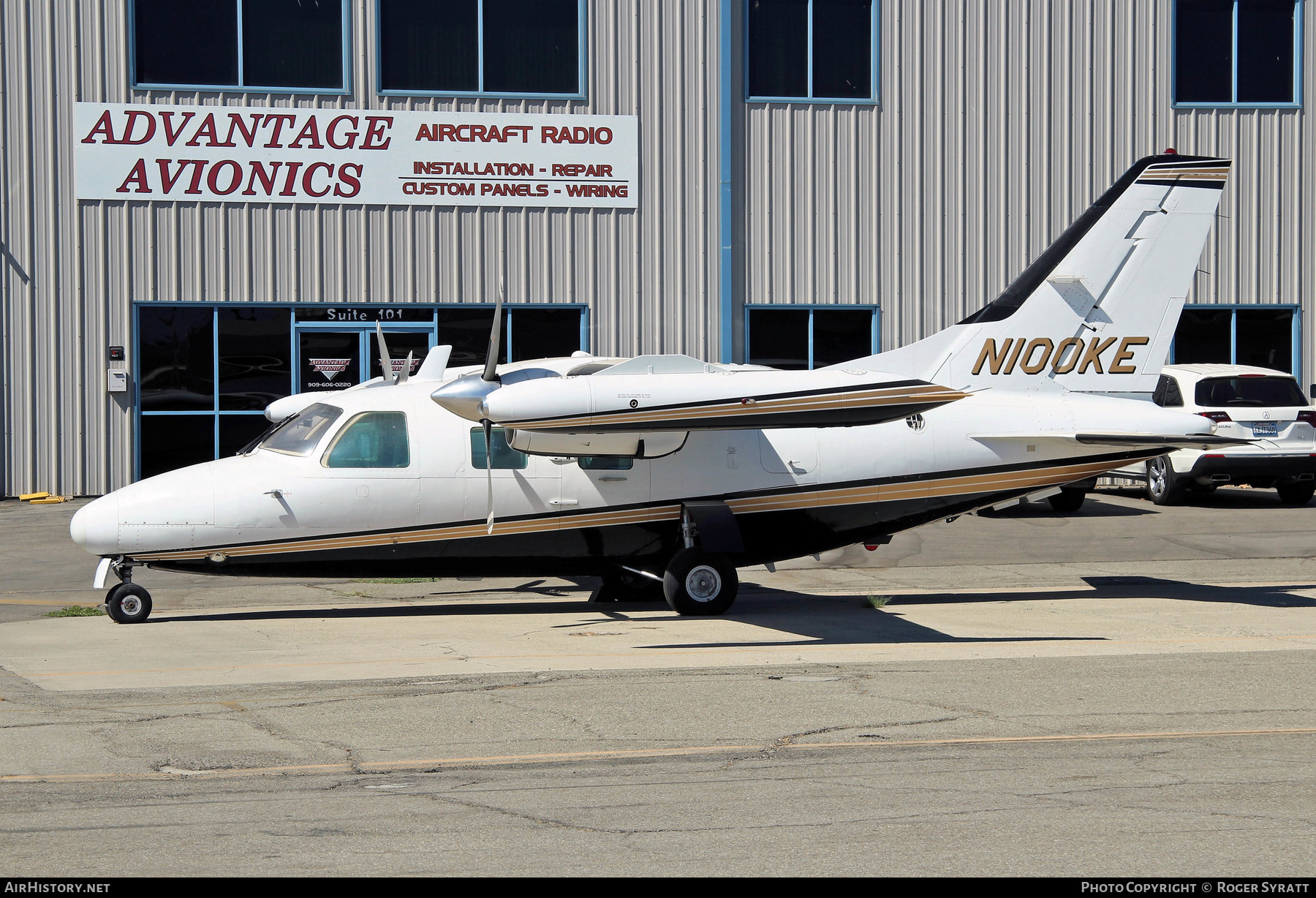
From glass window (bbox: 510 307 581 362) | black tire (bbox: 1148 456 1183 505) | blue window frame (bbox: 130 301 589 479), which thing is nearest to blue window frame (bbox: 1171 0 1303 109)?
black tire (bbox: 1148 456 1183 505)

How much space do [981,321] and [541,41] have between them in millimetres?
13578

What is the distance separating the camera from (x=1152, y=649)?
10.9 m

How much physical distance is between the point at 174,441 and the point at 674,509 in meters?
13.8

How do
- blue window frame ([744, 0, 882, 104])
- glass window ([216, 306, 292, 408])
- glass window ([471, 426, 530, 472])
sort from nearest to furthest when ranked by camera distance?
1. glass window ([471, 426, 530, 472])
2. glass window ([216, 306, 292, 408])
3. blue window frame ([744, 0, 882, 104])

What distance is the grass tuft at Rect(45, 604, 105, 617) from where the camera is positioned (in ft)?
43.1

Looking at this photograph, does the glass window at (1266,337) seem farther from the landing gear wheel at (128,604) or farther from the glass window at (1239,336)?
the landing gear wheel at (128,604)

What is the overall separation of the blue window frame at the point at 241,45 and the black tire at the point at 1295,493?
60.6 feet

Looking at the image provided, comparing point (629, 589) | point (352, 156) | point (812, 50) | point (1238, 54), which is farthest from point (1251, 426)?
point (352, 156)

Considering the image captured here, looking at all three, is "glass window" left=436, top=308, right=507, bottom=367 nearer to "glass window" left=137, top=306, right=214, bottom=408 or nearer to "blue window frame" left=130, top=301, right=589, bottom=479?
"blue window frame" left=130, top=301, right=589, bottom=479

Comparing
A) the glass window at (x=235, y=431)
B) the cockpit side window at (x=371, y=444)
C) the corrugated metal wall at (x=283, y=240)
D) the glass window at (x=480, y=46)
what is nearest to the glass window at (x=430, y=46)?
the glass window at (x=480, y=46)

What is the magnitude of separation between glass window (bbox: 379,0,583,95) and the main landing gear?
14.4m

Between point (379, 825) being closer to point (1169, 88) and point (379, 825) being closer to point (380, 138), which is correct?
point (380, 138)

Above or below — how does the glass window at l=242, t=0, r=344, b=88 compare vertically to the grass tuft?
above

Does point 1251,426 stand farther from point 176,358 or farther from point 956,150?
point 176,358
